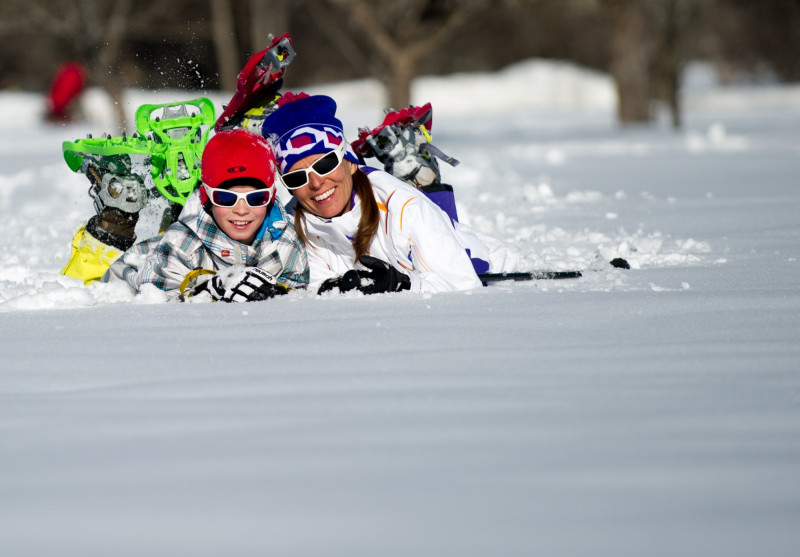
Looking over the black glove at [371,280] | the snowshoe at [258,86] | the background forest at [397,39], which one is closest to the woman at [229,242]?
the black glove at [371,280]

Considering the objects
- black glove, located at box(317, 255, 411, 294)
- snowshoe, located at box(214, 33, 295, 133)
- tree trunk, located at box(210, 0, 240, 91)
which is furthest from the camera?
tree trunk, located at box(210, 0, 240, 91)

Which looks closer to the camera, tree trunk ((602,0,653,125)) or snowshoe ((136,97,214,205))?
snowshoe ((136,97,214,205))

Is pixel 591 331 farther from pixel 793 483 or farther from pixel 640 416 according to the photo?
pixel 793 483

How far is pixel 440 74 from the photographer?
35.3 meters

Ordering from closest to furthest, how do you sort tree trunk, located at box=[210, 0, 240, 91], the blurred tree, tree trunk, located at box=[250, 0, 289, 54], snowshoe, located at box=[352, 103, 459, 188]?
1. snowshoe, located at box=[352, 103, 459, 188]
2. the blurred tree
3. tree trunk, located at box=[250, 0, 289, 54]
4. tree trunk, located at box=[210, 0, 240, 91]

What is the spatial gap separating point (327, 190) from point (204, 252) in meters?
0.55

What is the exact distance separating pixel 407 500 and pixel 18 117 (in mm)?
25844

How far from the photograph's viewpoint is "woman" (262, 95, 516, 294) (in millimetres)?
3875

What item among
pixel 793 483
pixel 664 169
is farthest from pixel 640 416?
pixel 664 169

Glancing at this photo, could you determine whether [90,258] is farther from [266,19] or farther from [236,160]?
[266,19]

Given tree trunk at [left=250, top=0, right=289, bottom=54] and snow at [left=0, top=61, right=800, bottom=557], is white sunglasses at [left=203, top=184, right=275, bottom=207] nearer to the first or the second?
snow at [left=0, top=61, right=800, bottom=557]

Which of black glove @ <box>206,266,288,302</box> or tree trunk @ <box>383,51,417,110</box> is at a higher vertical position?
tree trunk @ <box>383,51,417,110</box>

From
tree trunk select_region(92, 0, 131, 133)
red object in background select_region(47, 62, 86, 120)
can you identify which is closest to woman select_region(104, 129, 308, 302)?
tree trunk select_region(92, 0, 131, 133)

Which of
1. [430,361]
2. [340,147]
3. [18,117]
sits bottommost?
[430,361]
